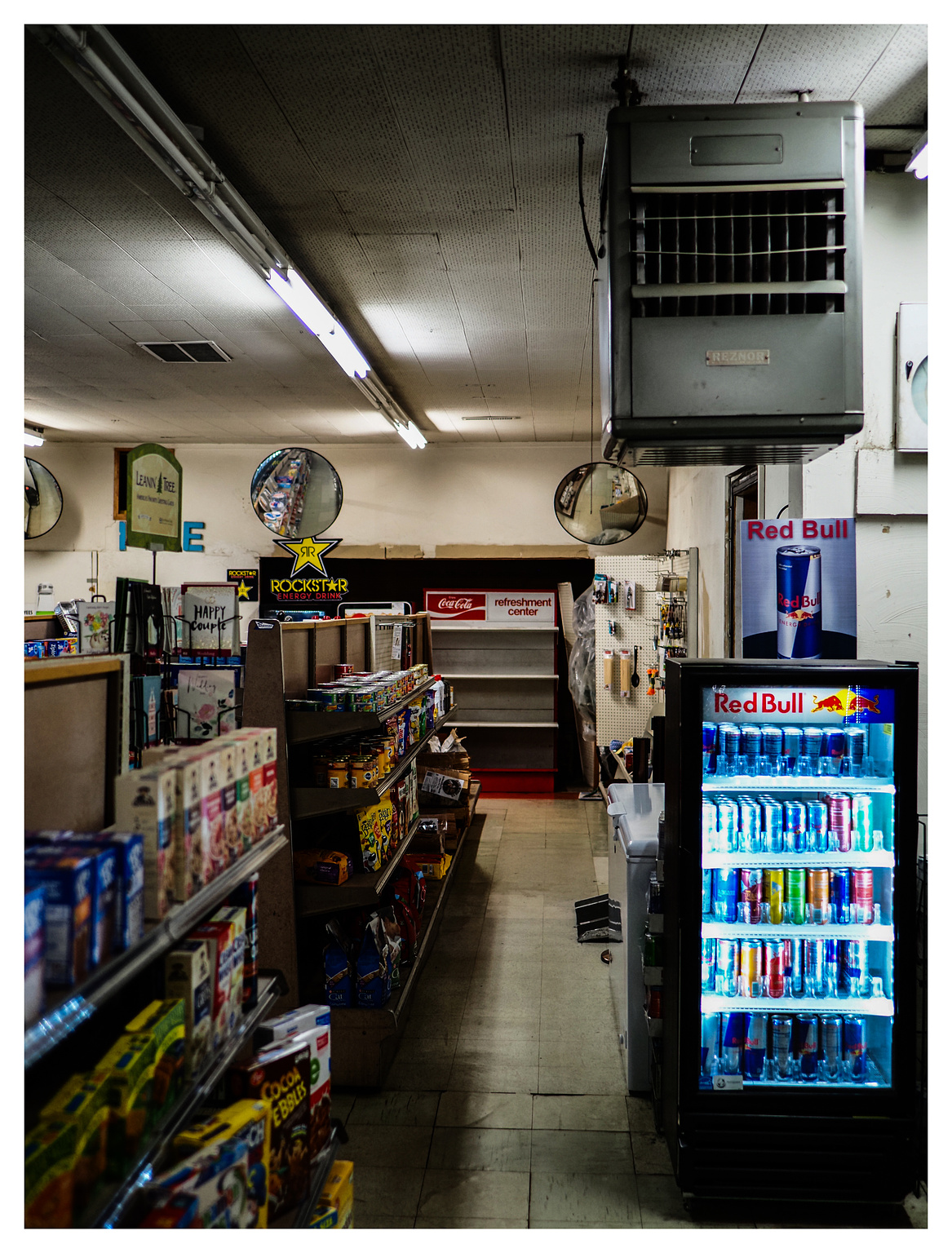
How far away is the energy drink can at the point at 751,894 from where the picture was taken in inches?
116

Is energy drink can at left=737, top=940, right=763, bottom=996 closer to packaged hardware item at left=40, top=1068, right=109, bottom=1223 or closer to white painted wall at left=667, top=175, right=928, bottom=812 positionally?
white painted wall at left=667, top=175, right=928, bottom=812

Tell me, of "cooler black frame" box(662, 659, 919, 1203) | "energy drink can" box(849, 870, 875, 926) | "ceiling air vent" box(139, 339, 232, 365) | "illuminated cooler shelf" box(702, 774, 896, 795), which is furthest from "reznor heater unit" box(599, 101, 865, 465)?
"ceiling air vent" box(139, 339, 232, 365)

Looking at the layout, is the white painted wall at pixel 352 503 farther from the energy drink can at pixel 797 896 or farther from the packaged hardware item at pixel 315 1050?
the packaged hardware item at pixel 315 1050

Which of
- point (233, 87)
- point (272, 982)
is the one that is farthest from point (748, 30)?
point (272, 982)

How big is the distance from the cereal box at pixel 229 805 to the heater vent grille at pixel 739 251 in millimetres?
1714

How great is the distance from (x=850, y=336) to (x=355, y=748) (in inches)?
112

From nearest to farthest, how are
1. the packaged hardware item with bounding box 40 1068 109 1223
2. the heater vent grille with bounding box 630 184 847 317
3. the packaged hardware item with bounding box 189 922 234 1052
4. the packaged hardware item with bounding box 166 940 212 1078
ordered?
the packaged hardware item with bounding box 40 1068 109 1223, the packaged hardware item with bounding box 166 940 212 1078, the packaged hardware item with bounding box 189 922 234 1052, the heater vent grille with bounding box 630 184 847 317

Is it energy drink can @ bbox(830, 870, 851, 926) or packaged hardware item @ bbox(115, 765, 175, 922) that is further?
energy drink can @ bbox(830, 870, 851, 926)

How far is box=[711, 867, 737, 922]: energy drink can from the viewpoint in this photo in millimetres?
2963

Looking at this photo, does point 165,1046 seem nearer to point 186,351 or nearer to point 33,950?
point 33,950

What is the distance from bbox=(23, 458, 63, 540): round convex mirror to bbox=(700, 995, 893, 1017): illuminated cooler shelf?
866cm

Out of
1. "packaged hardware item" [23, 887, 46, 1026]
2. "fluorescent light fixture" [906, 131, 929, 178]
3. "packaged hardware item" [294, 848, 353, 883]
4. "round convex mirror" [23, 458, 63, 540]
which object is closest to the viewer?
"packaged hardware item" [23, 887, 46, 1026]

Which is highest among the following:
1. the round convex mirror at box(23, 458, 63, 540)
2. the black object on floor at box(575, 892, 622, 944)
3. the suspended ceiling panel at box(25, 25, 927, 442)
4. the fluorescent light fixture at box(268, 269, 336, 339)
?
the suspended ceiling panel at box(25, 25, 927, 442)

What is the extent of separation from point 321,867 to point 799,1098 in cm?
213
